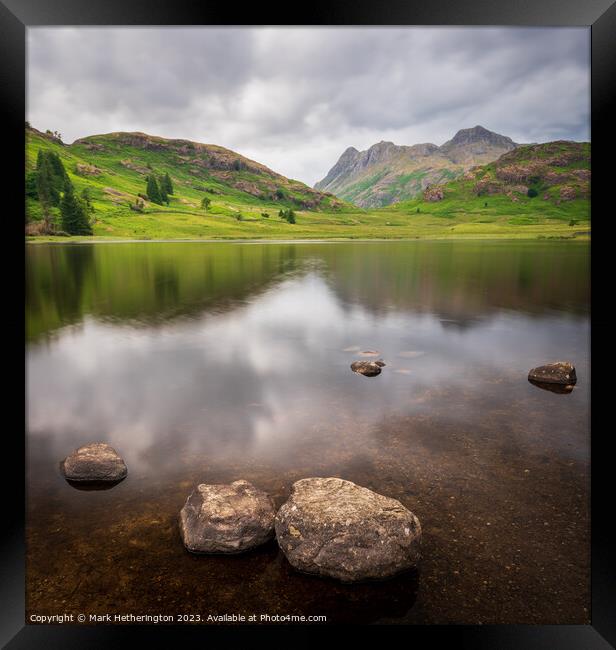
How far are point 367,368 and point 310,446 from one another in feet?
28.4

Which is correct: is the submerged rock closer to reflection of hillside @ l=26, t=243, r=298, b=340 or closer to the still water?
→ the still water

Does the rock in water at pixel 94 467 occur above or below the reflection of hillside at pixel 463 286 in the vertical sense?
below

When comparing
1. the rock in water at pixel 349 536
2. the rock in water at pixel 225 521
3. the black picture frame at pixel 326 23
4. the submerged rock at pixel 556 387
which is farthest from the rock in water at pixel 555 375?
the black picture frame at pixel 326 23

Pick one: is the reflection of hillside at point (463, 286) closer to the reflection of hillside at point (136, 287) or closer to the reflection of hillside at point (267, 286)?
the reflection of hillside at point (267, 286)

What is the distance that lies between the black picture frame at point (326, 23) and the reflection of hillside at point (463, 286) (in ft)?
95.7

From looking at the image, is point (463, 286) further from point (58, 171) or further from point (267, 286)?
point (58, 171)

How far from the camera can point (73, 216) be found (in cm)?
14912

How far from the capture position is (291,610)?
813 cm

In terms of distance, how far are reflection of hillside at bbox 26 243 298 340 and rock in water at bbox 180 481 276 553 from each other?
83.4ft

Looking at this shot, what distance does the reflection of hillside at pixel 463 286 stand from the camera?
41.2 meters

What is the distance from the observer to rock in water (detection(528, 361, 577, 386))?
68.1 ft

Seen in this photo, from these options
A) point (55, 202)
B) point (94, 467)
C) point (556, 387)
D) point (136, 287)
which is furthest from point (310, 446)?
point (55, 202)

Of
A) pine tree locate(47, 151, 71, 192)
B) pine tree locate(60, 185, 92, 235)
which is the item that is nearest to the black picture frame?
pine tree locate(60, 185, 92, 235)
